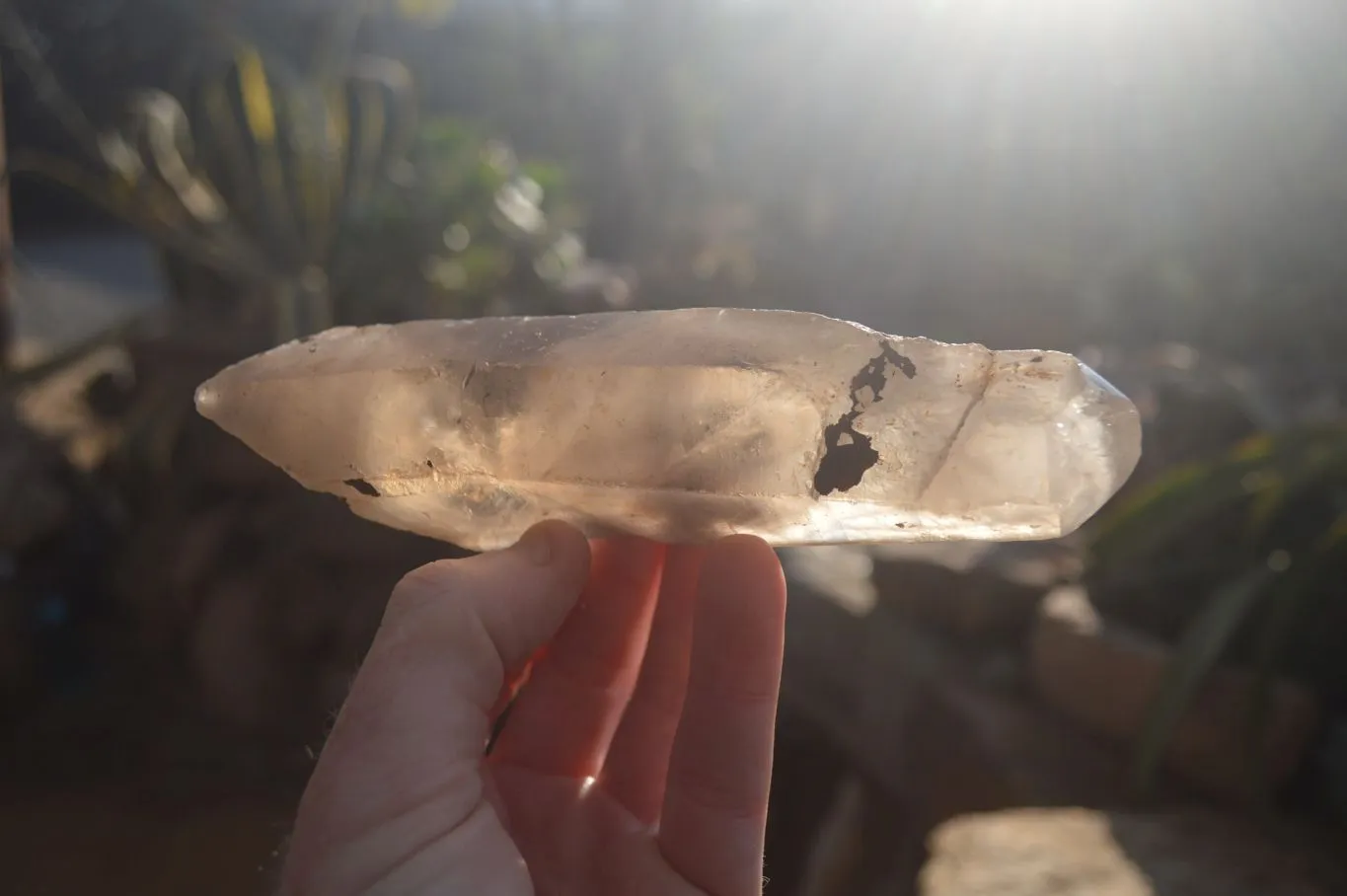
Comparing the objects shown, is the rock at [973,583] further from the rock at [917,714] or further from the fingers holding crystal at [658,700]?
the fingers holding crystal at [658,700]

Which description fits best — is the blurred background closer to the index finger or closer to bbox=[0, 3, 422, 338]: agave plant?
bbox=[0, 3, 422, 338]: agave plant

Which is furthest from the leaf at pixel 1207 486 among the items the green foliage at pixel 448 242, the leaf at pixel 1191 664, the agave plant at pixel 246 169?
the agave plant at pixel 246 169

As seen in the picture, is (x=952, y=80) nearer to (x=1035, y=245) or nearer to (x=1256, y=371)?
(x=1035, y=245)

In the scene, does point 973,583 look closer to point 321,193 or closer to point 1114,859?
point 1114,859

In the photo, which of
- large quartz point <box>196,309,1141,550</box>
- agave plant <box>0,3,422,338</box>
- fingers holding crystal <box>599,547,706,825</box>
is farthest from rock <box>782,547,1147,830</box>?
agave plant <box>0,3,422,338</box>

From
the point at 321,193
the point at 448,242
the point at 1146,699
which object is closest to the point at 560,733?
the point at 1146,699
